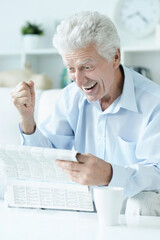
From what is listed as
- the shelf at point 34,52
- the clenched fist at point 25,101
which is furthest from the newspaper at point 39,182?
the shelf at point 34,52

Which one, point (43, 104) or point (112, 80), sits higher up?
point (112, 80)

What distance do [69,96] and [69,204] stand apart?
63 centimetres

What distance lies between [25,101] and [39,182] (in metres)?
0.36

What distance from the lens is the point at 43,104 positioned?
6.32 feet

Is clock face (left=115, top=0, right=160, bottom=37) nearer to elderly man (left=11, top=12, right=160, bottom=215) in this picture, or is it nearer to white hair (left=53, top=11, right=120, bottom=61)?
elderly man (left=11, top=12, right=160, bottom=215)

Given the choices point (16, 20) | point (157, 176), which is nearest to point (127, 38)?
point (16, 20)

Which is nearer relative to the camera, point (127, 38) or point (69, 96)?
point (69, 96)

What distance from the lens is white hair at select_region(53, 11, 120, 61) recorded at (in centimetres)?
139

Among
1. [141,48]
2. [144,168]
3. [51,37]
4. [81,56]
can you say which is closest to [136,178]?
[144,168]

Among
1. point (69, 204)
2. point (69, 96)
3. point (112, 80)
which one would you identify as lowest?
point (69, 204)

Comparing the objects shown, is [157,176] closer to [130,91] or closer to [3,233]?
[130,91]

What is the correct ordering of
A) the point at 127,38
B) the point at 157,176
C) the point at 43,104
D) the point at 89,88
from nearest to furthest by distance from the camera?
the point at 157,176 < the point at 89,88 < the point at 43,104 < the point at 127,38

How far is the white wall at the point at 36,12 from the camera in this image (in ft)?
10.8

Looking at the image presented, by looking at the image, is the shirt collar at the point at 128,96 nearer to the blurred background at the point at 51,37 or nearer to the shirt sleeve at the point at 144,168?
the shirt sleeve at the point at 144,168
